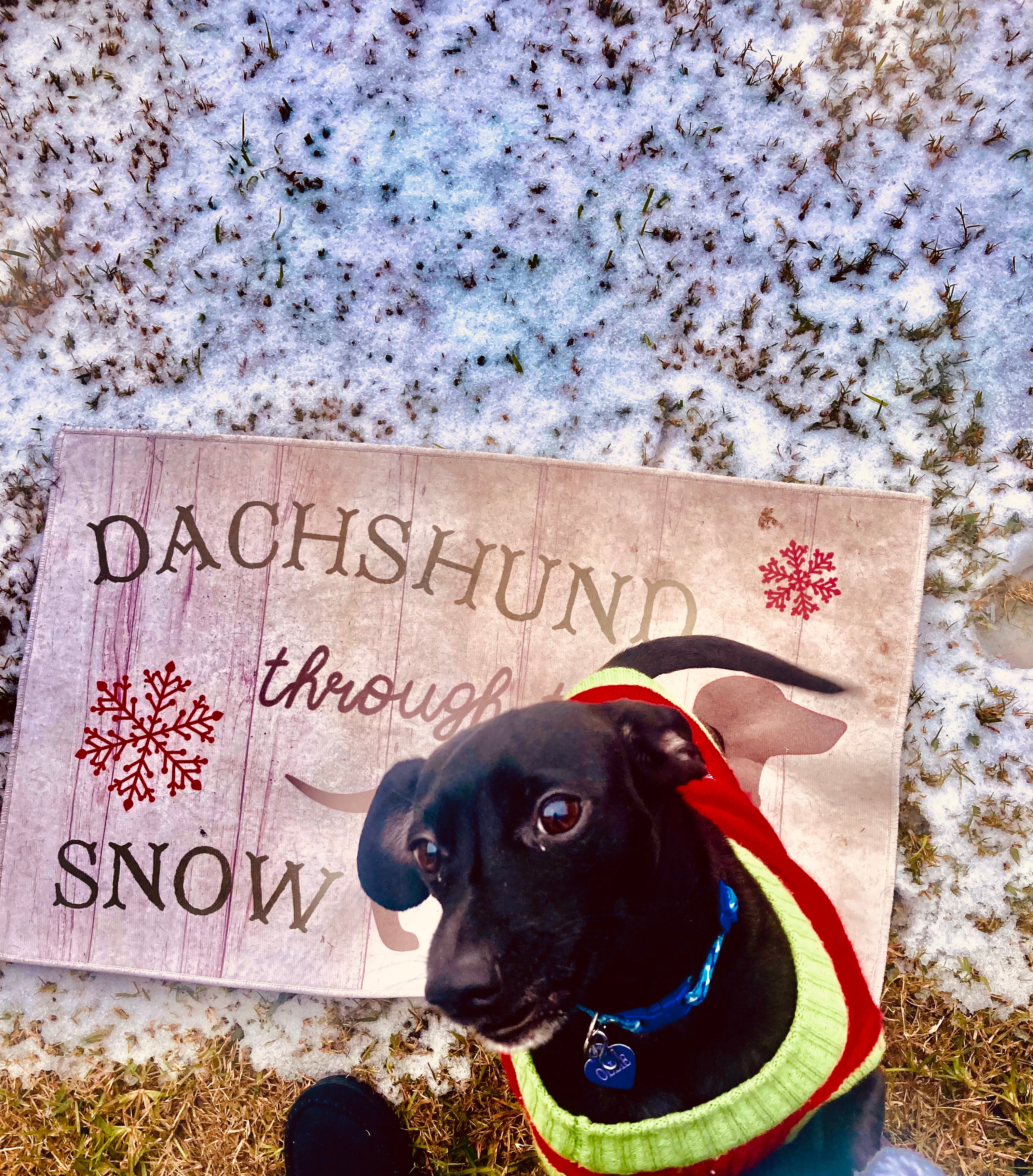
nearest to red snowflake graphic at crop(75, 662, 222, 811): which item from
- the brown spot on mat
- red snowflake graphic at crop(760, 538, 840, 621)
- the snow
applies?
the snow

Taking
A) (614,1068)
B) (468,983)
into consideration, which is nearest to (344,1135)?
(614,1068)

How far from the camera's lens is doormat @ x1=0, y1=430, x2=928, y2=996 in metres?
2.31

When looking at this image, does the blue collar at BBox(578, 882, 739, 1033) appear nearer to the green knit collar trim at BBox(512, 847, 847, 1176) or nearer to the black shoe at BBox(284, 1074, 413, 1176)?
the green knit collar trim at BBox(512, 847, 847, 1176)

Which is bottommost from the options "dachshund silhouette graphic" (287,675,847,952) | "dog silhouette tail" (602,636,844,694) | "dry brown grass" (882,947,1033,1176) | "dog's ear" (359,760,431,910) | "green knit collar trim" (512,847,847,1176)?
"dry brown grass" (882,947,1033,1176)

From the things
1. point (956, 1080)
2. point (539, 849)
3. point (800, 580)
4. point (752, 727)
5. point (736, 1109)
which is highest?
point (800, 580)

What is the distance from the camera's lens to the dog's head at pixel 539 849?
4.67 feet

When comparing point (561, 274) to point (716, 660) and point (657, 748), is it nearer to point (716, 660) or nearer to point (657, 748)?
point (716, 660)

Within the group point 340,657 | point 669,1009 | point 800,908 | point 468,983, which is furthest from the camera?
point 340,657

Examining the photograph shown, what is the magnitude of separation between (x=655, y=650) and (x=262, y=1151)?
73.7 inches

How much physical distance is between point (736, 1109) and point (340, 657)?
60.0 inches

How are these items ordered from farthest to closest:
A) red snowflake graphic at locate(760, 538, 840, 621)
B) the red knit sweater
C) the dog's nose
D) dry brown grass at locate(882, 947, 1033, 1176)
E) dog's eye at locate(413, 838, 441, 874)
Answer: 1. red snowflake graphic at locate(760, 538, 840, 621)
2. dry brown grass at locate(882, 947, 1033, 1176)
3. the red knit sweater
4. dog's eye at locate(413, 838, 441, 874)
5. the dog's nose

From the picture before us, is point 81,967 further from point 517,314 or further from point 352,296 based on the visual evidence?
point 517,314

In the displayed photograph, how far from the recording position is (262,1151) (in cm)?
230

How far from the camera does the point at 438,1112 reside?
229 centimetres
